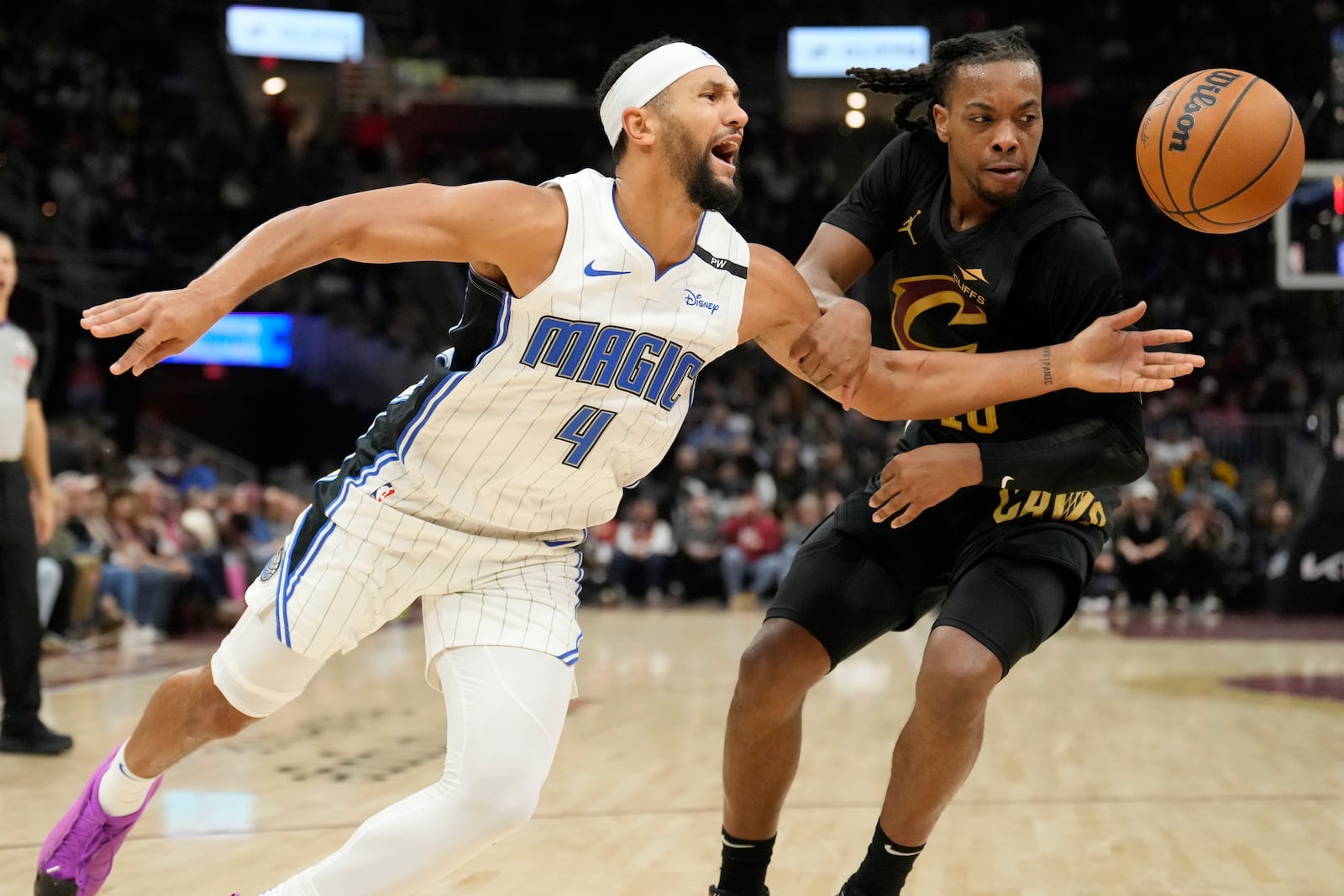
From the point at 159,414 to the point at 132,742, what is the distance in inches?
736

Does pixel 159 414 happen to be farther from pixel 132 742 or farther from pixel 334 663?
pixel 132 742

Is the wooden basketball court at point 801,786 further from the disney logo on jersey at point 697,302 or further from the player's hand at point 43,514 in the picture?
the disney logo on jersey at point 697,302

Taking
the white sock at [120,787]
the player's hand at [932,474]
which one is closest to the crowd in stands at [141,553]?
the white sock at [120,787]

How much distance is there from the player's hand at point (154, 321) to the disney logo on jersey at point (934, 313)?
2058 millimetres

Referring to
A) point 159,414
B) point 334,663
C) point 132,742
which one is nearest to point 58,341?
point 159,414

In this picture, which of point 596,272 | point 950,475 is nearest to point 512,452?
point 596,272

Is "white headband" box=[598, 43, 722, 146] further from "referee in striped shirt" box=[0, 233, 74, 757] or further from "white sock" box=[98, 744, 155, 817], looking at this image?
"referee in striped shirt" box=[0, 233, 74, 757]

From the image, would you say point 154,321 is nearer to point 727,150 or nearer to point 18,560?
point 727,150

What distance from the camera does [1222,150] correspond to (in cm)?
380

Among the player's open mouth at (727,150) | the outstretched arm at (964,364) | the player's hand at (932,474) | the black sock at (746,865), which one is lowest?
the black sock at (746,865)

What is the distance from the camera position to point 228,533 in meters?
13.8

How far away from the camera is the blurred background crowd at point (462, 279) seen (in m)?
14.9

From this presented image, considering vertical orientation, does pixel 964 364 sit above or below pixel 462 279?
below

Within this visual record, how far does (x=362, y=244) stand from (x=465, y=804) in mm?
1280
